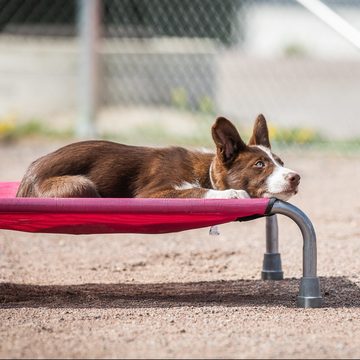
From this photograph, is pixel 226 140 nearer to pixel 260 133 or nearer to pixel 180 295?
pixel 260 133

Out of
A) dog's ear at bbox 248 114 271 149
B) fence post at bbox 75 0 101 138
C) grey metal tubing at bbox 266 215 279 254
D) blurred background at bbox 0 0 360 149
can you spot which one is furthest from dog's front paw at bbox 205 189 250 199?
fence post at bbox 75 0 101 138

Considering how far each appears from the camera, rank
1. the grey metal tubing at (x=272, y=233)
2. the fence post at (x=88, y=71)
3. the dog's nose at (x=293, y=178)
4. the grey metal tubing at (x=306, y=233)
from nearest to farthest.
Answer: the grey metal tubing at (x=306, y=233)
the dog's nose at (x=293, y=178)
the grey metal tubing at (x=272, y=233)
the fence post at (x=88, y=71)

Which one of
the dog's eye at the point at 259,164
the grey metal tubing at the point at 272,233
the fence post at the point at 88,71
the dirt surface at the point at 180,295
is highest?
the fence post at the point at 88,71

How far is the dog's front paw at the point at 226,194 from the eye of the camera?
14.8ft

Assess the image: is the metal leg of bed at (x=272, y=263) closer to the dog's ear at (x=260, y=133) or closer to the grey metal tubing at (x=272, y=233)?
the grey metal tubing at (x=272, y=233)

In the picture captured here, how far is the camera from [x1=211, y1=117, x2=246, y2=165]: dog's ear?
183 inches

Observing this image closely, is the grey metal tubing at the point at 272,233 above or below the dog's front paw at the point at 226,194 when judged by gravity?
below

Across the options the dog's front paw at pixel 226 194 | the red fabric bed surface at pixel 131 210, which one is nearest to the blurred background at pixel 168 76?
the dog's front paw at pixel 226 194

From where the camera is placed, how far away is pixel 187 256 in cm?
602

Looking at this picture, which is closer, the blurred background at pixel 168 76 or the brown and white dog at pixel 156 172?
the brown and white dog at pixel 156 172

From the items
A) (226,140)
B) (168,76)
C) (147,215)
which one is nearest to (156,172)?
(226,140)

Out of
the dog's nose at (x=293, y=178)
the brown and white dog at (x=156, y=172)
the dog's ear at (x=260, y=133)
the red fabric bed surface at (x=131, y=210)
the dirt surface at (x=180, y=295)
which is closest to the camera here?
the dirt surface at (x=180, y=295)

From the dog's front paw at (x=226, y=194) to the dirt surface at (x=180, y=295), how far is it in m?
0.48

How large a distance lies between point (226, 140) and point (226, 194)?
297 mm
